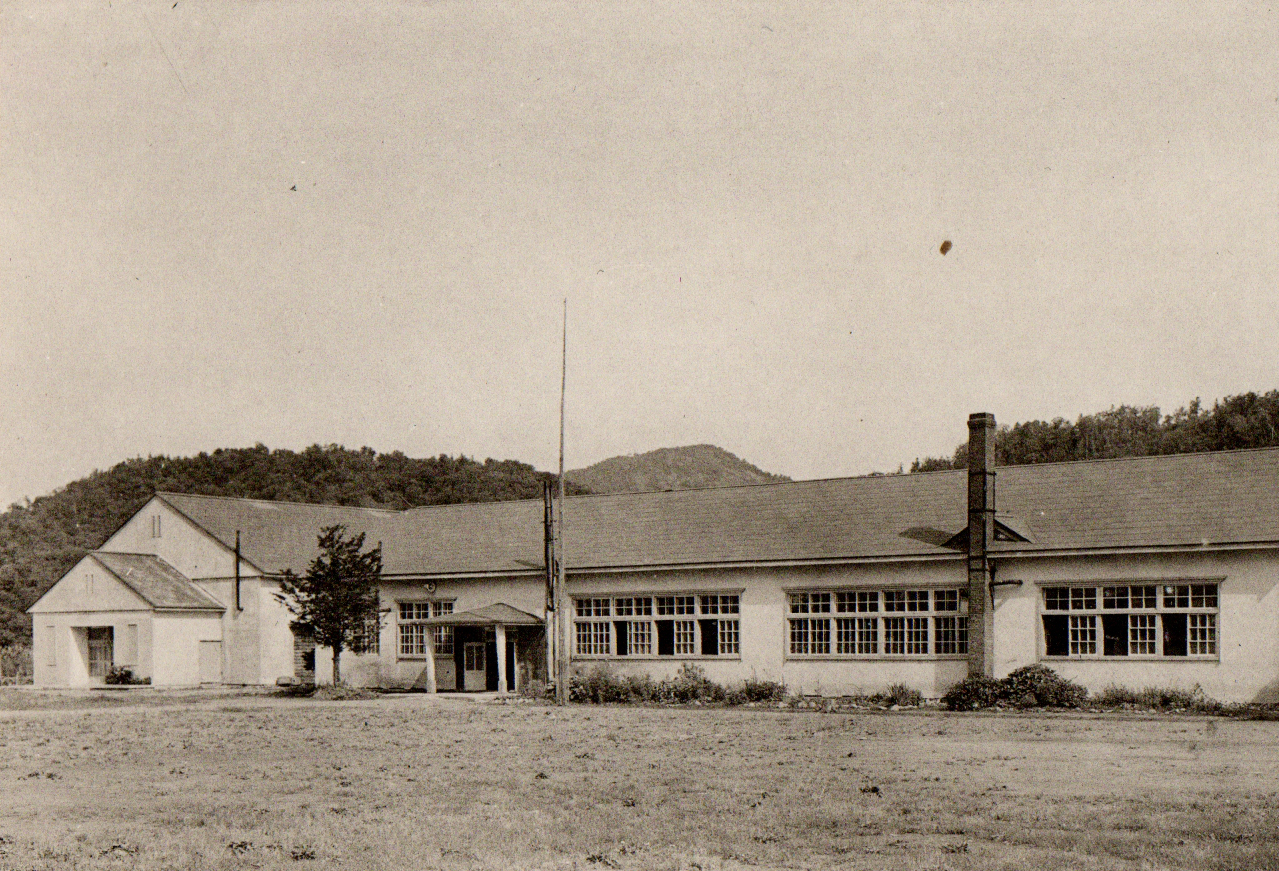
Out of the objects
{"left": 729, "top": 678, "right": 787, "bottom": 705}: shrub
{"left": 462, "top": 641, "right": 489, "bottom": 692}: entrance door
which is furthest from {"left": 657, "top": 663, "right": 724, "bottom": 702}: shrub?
{"left": 462, "top": 641, "right": 489, "bottom": 692}: entrance door

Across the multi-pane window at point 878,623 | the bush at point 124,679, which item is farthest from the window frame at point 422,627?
the multi-pane window at point 878,623

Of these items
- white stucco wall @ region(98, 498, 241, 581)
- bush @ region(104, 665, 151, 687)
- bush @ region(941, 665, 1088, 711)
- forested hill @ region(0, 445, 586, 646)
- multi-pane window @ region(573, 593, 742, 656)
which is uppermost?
forested hill @ region(0, 445, 586, 646)

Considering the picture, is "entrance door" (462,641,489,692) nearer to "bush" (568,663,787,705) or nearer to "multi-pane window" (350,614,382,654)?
"multi-pane window" (350,614,382,654)

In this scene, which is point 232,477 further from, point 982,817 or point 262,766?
point 982,817

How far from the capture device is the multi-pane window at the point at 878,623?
3005 cm

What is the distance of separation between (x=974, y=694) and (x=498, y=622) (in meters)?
13.0

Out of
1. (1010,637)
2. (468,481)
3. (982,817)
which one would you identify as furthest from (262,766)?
(468,481)

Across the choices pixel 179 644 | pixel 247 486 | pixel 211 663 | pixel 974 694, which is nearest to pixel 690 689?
pixel 974 694

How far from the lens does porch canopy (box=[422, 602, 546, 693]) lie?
35344 mm

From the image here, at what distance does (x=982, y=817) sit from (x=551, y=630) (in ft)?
81.2

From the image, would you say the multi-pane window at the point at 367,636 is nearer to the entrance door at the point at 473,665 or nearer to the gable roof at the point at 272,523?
the entrance door at the point at 473,665

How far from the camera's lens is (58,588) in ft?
144

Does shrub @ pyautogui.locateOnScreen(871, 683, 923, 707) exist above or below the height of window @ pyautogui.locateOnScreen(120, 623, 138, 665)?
below

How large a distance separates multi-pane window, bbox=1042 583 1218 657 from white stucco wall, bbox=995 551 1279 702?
23cm
